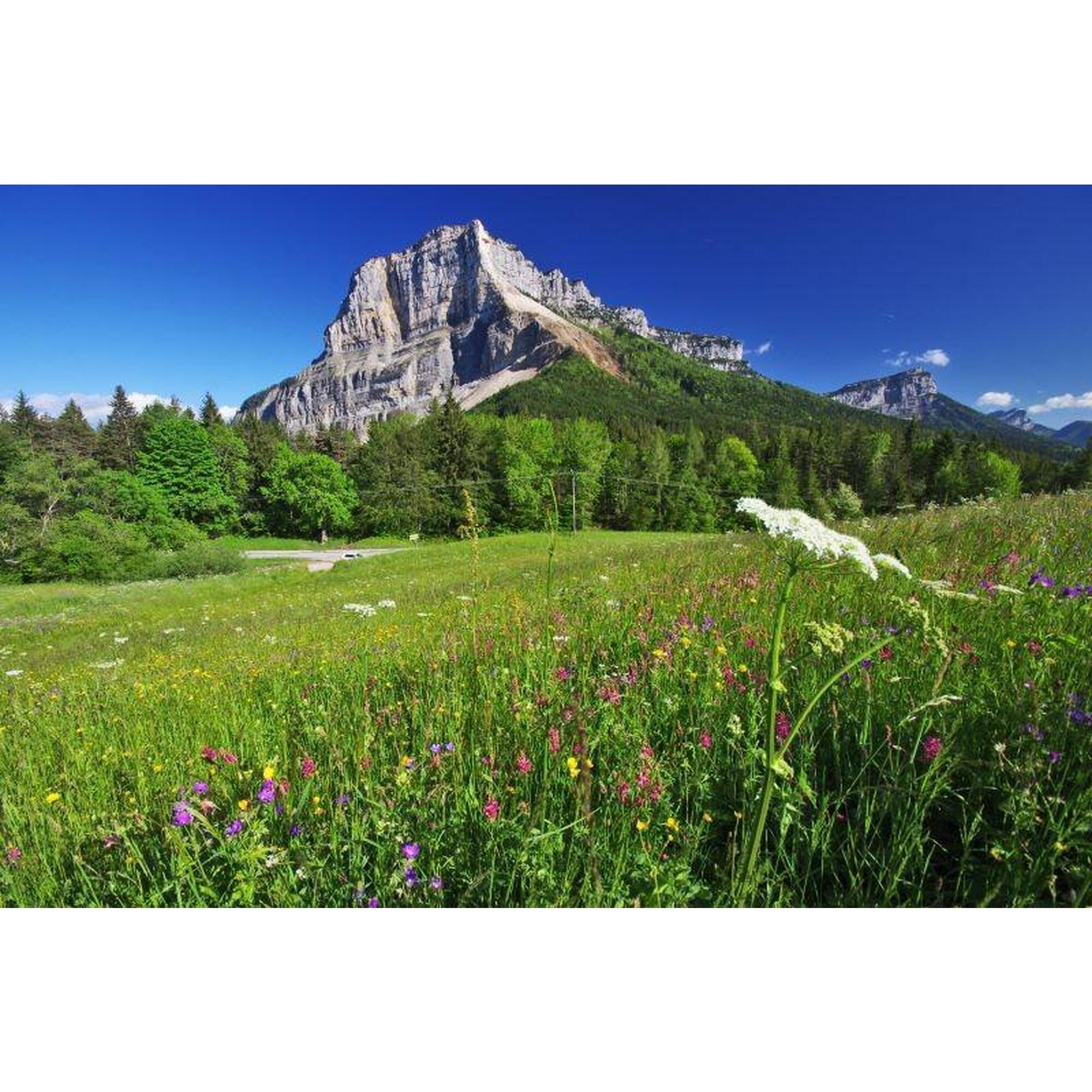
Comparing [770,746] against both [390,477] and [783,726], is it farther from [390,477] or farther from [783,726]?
[390,477]

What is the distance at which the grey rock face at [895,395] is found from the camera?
486 ft

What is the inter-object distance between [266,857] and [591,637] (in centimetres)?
228

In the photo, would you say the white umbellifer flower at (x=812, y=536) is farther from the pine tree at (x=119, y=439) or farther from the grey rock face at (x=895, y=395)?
the grey rock face at (x=895, y=395)

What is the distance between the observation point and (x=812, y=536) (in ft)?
4.94

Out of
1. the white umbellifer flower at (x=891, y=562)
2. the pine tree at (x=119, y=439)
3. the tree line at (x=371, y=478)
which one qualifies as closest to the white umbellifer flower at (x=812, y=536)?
the white umbellifer flower at (x=891, y=562)

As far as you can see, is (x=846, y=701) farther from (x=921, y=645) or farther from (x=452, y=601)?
(x=452, y=601)

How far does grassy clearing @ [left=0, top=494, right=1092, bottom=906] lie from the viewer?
4.87 feet

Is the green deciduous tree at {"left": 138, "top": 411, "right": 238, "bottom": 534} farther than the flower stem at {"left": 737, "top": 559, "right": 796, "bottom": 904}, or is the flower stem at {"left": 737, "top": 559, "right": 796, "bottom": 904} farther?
the green deciduous tree at {"left": 138, "top": 411, "right": 238, "bottom": 534}

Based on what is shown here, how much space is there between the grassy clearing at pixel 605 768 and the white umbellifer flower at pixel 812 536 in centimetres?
24

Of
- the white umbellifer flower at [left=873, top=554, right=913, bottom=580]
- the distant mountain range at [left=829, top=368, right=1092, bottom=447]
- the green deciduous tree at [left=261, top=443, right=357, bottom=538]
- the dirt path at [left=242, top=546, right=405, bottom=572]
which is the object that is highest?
the distant mountain range at [left=829, top=368, right=1092, bottom=447]

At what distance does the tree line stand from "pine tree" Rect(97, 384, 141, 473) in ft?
0.49

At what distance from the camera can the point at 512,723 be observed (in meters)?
2.26

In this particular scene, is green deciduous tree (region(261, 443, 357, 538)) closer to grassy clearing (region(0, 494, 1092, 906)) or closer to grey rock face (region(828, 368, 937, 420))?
grassy clearing (region(0, 494, 1092, 906))

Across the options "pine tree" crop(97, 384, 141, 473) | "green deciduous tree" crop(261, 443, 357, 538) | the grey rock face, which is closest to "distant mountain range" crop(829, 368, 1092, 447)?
the grey rock face
